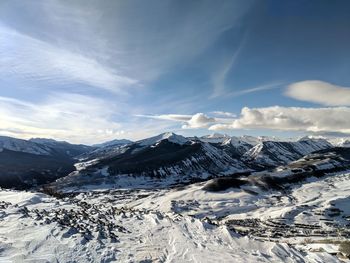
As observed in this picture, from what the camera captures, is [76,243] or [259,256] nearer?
[76,243]

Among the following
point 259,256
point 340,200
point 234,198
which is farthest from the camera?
point 234,198

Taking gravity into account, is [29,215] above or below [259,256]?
above

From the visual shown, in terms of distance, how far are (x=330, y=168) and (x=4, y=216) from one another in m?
202

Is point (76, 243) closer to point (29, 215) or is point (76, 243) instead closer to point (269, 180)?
point (29, 215)

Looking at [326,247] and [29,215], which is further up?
[29,215]

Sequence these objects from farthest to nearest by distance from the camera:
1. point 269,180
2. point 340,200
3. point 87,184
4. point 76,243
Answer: point 87,184
point 269,180
point 340,200
point 76,243

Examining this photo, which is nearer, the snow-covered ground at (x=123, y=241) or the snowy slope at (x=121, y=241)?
the snowy slope at (x=121, y=241)

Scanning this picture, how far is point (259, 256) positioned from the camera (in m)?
23.1

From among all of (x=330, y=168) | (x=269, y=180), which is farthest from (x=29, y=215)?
(x=330, y=168)

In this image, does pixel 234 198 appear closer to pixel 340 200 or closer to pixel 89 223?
pixel 340 200

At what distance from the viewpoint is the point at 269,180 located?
5556 inches

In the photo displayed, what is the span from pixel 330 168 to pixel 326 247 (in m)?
187

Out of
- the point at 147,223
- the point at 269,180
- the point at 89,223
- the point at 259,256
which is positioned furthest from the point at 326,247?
the point at 269,180

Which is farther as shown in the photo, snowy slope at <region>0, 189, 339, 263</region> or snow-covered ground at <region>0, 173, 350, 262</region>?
snow-covered ground at <region>0, 173, 350, 262</region>
